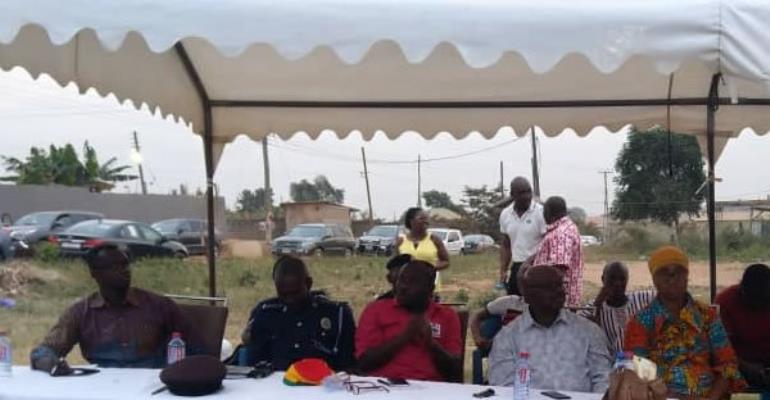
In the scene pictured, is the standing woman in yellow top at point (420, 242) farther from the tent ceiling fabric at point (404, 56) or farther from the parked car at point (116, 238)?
the parked car at point (116, 238)

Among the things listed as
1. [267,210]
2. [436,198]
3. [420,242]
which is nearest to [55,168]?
[267,210]

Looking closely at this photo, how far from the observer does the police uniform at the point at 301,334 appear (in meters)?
4.01

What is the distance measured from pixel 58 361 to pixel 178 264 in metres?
14.5

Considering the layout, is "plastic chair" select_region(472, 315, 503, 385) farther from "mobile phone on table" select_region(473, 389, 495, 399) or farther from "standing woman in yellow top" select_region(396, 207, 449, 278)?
"standing woman in yellow top" select_region(396, 207, 449, 278)

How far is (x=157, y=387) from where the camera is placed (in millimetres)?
3008

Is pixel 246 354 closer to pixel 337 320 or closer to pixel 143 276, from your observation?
pixel 337 320

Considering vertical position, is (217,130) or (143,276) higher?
(217,130)

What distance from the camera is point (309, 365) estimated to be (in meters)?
3.09

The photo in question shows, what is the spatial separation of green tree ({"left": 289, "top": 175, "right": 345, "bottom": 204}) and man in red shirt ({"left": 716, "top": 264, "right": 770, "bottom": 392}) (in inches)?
1606

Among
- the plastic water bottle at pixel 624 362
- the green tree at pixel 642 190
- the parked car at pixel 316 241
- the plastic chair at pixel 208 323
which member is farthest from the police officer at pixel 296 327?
the parked car at pixel 316 241

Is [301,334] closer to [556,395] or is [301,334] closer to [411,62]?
[556,395]

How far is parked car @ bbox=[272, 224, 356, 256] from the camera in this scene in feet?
74.5

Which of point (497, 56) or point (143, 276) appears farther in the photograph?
point (143, 276)

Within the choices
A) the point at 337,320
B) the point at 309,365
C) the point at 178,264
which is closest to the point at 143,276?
the point at 178,264
